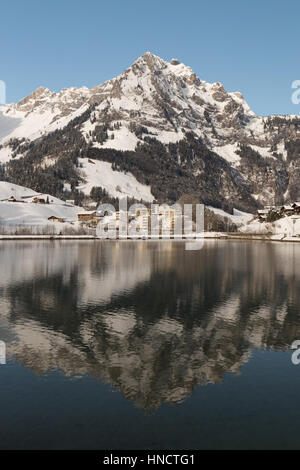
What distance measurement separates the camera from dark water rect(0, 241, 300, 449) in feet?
59.7

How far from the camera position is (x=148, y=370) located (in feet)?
83.3

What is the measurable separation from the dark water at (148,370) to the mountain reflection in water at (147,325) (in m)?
0.11

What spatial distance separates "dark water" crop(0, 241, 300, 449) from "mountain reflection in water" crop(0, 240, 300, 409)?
0.11m

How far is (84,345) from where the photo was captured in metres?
30.0

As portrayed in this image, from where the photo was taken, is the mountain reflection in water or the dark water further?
the mountain reflection in water

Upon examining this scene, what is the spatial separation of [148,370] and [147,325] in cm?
1065

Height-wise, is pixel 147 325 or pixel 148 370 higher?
pixel 147 325

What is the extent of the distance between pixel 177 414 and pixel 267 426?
4.19m

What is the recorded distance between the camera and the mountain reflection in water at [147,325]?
25266 millimetres

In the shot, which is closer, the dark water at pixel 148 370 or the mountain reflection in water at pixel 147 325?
the dark water at pixel 148 370

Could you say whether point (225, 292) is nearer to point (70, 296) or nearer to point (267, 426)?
point (70, 296)

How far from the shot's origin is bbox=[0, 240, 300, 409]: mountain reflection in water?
25266mm

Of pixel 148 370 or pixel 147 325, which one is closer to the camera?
pixel 148 370

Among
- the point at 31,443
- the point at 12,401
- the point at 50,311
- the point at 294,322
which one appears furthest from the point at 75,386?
the point at 294,322
